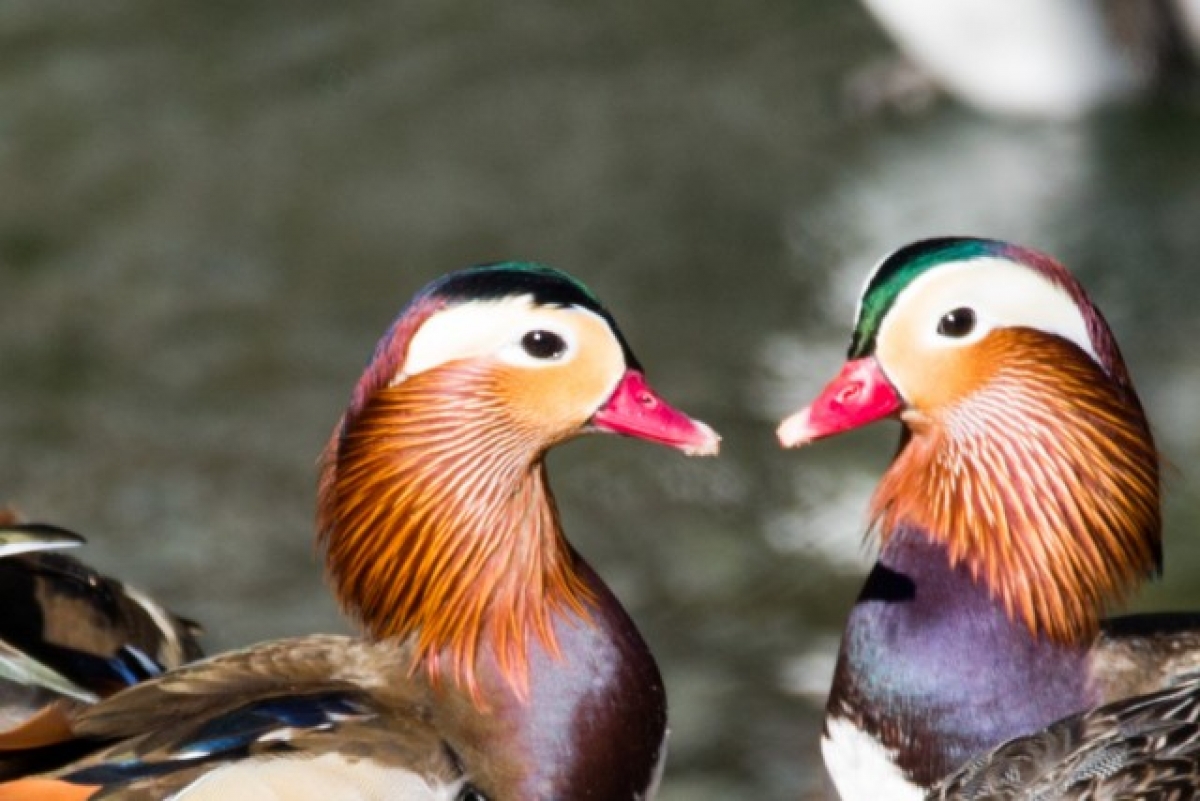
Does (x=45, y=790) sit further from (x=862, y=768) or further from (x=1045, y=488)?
(x=1045, y=488)

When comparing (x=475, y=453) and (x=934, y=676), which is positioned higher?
(x=475, y=453)

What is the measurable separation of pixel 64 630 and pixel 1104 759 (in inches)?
71.5

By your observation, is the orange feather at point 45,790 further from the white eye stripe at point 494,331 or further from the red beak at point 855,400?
the red beak at point 855,400

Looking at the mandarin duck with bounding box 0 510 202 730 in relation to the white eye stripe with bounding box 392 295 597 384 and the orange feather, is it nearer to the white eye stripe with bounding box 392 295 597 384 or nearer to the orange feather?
the orange feather

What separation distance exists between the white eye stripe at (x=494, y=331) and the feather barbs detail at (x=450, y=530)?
69 millimetres

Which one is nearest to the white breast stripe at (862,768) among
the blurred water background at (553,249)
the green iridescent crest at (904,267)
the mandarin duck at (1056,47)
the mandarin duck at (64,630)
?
the green iridescent crest at (904,267)

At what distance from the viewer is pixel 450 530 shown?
3.83 m

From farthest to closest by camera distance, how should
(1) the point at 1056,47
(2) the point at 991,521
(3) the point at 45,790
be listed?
(1) the point at 1056,47
(2) the point at 991,521
(3) the point at 45,790

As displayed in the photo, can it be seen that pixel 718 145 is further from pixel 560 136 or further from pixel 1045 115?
pixel 1045 115

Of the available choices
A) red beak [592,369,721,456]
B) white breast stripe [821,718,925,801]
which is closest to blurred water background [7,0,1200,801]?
white breast stripe [821,718,925,801]

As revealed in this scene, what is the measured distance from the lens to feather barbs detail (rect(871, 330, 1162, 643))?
3.83 meters

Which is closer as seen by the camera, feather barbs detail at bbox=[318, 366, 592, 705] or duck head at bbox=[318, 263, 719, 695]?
duck head at bbox=[318, 263, 719, 695]

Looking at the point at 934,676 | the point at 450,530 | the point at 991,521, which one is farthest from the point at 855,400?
the point at 450,530

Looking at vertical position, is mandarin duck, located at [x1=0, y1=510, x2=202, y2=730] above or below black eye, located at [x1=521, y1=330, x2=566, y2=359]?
below
